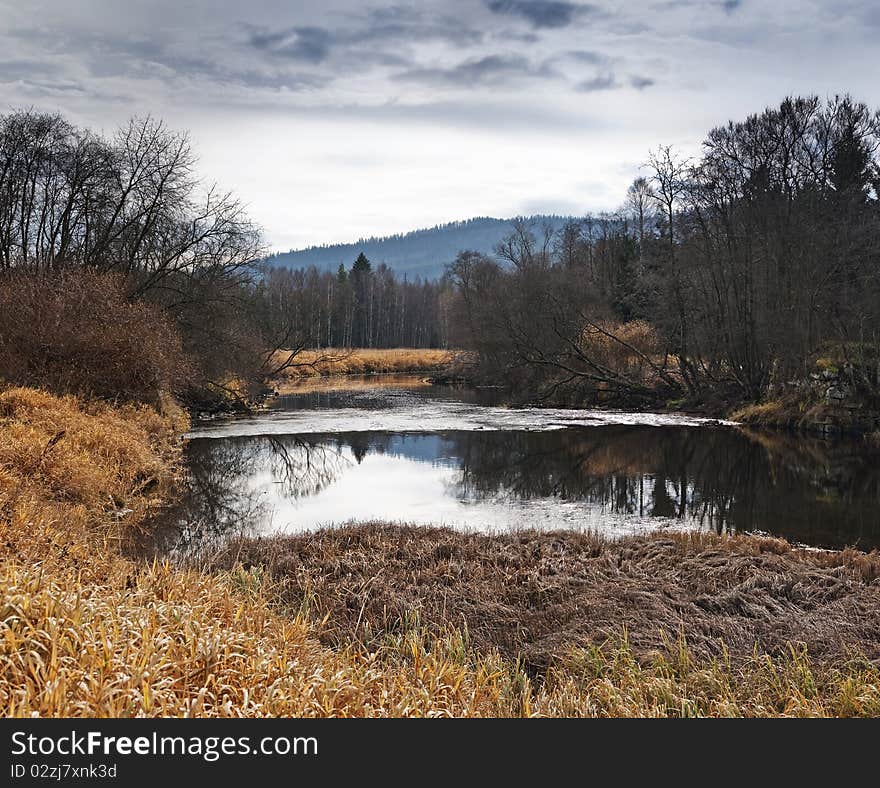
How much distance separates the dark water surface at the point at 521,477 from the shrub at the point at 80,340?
2.54 m

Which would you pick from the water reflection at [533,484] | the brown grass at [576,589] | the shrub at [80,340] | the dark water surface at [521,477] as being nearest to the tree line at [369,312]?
the dark water surface at [521,477]

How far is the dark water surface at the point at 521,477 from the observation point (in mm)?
12000

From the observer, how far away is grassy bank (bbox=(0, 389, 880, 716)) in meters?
4.04

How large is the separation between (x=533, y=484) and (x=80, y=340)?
10.9 metres

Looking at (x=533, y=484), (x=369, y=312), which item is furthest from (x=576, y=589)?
(x=369, y=312)

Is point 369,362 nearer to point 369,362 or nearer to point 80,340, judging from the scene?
point 369,362

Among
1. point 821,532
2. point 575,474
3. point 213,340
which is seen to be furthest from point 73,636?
point 213,340

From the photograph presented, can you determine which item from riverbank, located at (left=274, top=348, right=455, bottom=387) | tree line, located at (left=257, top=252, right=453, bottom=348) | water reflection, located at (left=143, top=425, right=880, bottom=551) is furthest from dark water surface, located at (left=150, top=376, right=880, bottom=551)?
tree line, located at (left=257, top=252, right=453, bottom=348)

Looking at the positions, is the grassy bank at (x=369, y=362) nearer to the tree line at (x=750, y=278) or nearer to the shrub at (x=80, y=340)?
the tree line at (x=750, y=278)

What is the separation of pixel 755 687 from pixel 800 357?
22.4 meters

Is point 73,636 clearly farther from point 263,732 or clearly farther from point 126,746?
point 263,732

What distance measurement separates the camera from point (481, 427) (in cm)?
2477

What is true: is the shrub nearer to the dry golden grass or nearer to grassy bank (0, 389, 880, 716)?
grassy bank (0, 389, 880, 716)

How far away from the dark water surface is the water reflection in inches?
1.6
